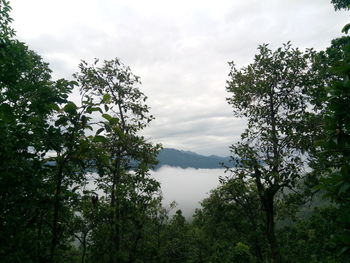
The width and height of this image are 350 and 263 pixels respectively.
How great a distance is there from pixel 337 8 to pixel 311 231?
21.6 m

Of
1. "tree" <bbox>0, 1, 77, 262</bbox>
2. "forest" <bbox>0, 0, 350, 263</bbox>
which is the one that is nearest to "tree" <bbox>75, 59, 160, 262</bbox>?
"forest" <bbox>0, 0, 350, 263</bbox>

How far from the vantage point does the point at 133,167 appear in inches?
684

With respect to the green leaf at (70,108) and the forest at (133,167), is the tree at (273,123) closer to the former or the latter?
the forest at (133,167)

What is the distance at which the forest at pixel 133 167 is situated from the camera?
2.97m

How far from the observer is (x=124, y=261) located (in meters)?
18.8

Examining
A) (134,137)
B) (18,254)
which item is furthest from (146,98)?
(18,254)

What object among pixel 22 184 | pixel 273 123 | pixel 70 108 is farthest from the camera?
pixel 273 123

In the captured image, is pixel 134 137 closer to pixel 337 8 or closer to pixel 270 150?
pixel 270 150

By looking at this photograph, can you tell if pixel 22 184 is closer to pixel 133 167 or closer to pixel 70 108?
pixel 70 108

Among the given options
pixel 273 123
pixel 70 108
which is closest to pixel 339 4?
pixel 273 123

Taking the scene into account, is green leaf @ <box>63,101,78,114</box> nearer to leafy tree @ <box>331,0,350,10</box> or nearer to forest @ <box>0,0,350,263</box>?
forest @ <box>0,0,350,263</box>

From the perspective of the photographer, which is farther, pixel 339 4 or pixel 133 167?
pixel 339 4

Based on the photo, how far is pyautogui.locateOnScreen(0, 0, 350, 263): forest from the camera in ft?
9.74

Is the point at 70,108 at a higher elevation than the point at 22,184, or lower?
higher
